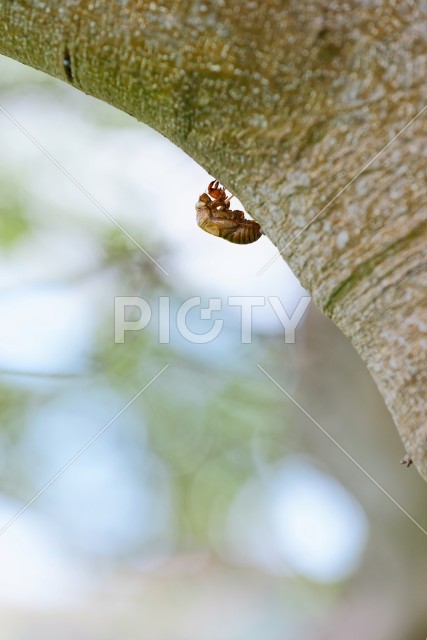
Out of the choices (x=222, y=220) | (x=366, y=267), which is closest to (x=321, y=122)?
(x=366, y=267)

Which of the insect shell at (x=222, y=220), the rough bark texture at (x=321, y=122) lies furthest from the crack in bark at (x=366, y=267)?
the insect shell at (x=222, y=220)

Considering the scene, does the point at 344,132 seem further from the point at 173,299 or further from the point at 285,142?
the point at 173,299

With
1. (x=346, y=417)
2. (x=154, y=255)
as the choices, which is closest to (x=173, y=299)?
(x=154, y=255)

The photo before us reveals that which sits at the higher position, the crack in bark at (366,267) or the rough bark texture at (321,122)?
the rough bark texture at (321,122)

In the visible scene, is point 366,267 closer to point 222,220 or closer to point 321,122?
point 321,122

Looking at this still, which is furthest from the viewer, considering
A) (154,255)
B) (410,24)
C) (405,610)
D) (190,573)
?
(190,573)

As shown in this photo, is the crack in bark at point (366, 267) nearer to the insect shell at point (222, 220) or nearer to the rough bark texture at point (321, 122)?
the rough bark texture at point (321, 122)
